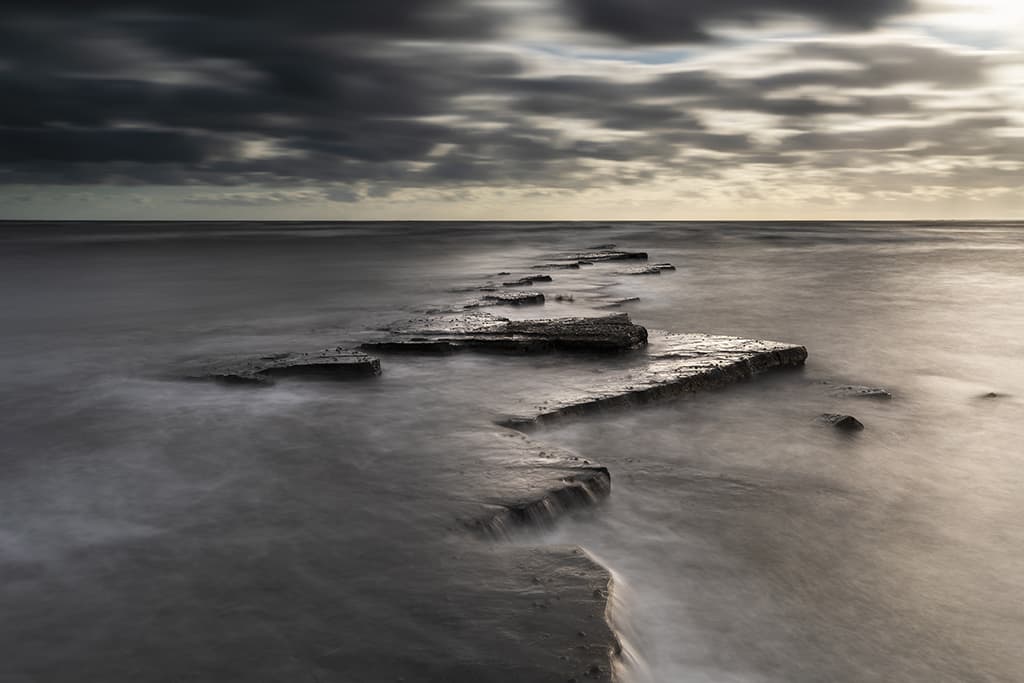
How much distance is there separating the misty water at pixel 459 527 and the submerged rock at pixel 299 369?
26 centimetres

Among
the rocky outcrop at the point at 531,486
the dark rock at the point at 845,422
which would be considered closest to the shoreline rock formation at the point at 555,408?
the rocky outcrop at the point at 531,486

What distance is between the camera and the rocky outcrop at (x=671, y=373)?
565 centimetres

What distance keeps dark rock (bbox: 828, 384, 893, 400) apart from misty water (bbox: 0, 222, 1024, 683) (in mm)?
147

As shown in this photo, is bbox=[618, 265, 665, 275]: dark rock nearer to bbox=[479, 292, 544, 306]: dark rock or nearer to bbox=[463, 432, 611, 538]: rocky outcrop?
bbox=[479, 292, 544, 306]: dark rock

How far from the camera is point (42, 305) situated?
1435 cm

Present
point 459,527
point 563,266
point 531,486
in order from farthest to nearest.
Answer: point 563,266 < point 531,486 < point 459,527

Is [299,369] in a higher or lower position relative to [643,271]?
lower

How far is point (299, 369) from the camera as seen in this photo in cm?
694

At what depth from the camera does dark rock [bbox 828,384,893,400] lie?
22.0 ft

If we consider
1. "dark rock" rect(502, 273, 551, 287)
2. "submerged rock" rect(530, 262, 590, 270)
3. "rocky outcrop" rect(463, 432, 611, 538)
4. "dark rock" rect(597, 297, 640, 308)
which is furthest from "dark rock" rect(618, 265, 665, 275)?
"rocky outcrop" rect(463, 432, 611, 538)

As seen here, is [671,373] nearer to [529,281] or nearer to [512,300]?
[512,300]

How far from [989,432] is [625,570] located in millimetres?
3924

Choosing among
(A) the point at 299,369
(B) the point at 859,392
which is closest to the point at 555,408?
(A) the point at 299,369

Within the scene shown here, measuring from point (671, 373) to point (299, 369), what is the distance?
338 cm
